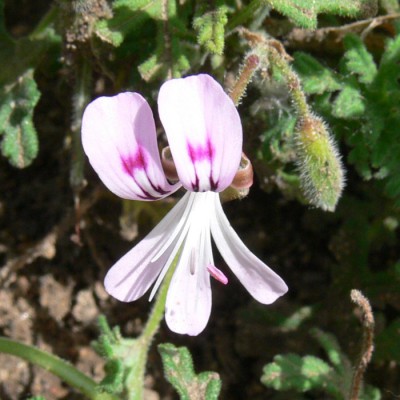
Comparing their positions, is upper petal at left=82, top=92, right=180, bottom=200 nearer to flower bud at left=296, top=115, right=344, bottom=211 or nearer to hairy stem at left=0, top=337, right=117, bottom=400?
flower bud at left=296, top=115, right=344, bottom=211

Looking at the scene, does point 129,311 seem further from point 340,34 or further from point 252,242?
point 340,34

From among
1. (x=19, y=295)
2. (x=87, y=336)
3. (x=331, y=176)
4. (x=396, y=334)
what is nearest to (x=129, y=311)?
(x=87, y=336)

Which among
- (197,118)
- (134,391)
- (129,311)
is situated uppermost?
(197,118)

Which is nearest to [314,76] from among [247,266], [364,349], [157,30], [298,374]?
[157,30]

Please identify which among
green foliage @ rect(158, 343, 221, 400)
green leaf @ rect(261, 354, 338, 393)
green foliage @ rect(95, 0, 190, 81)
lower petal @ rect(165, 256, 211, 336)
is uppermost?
green foliage @ rect(95, 0, 190, 81)

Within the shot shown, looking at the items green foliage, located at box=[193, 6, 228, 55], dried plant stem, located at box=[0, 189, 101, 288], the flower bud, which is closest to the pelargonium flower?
the flower bud

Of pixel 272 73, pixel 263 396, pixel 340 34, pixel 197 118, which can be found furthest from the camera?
pixel 263 396
